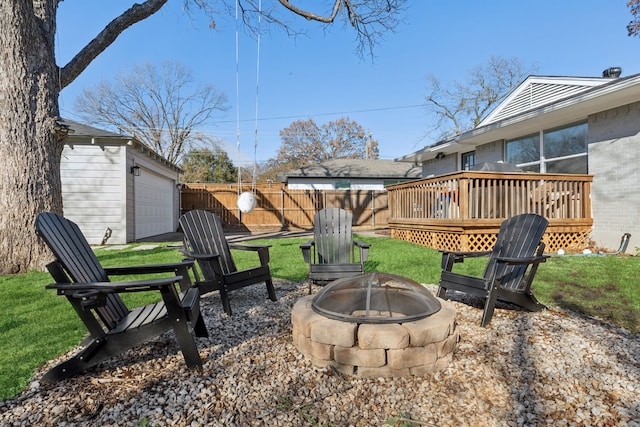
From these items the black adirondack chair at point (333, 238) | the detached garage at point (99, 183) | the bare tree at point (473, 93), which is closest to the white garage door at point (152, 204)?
the detached garage at point (99, 183)

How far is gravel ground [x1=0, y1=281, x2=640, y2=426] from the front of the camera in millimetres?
1574

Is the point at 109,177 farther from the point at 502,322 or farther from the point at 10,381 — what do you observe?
the point at 502,322

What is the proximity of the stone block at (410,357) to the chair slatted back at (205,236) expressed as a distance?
2.27 metres

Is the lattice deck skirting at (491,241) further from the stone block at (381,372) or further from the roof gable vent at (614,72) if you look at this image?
the stone block at (381,372)

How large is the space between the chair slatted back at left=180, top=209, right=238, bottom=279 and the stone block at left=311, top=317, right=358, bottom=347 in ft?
6.18

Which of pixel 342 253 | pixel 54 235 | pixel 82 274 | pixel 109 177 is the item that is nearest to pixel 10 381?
pixel 82 274

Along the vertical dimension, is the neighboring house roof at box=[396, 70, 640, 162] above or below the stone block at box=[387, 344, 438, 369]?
above

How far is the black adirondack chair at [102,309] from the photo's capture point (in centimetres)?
184

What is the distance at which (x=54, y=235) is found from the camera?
6.82ft

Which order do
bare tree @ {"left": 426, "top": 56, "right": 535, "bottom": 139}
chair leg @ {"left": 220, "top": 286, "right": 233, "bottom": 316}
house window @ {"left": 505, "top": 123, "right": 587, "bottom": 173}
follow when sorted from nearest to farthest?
chair leg @ {"left": 220, "top": 286, "right": 233, "bottom": 316}
house window @ {"left": 505, "top": 123, "right": 587, "bottom": 173}
bare tree @ {"left": 426, "top": 56, "right": 535, "bottom": 139}

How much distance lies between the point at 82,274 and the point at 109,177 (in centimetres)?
816

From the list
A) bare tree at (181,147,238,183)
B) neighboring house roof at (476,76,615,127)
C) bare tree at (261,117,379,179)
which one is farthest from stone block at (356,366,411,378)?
bare tree at (261,117,379,179)

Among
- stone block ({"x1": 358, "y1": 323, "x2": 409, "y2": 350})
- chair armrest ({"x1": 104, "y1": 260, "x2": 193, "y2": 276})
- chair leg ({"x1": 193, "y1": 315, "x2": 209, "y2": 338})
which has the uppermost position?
chair armrest ({"x1": 104, "y1": 260, "x2": 193, "y2": 276})

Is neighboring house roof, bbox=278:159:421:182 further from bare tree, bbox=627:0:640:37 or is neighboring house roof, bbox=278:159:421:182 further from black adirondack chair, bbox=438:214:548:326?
black adirondack chair, bbox=438:214:548:326
